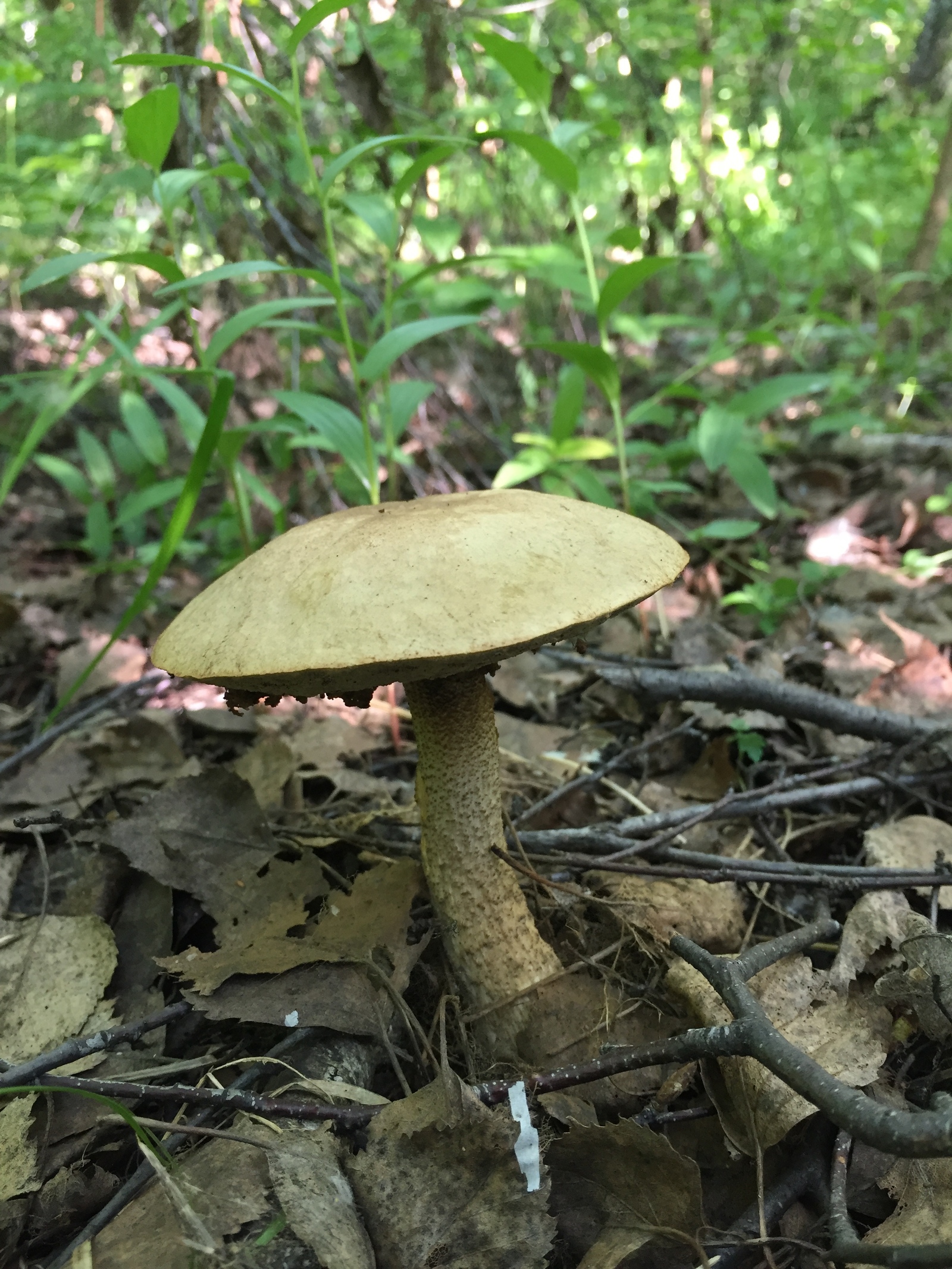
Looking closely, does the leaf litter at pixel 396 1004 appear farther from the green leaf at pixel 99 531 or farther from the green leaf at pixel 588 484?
the green leaf at pixel 99 531

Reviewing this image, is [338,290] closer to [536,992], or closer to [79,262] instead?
[79,262]

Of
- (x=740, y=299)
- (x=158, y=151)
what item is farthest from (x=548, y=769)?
(x=740, y=299)

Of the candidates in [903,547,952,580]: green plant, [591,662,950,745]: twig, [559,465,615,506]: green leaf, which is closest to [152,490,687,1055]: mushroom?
[591,662,950,745]: twig

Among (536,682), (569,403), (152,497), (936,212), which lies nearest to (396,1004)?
(536,682)

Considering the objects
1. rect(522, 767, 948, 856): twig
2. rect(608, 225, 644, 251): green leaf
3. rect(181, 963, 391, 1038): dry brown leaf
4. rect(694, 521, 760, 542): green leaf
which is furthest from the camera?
rect(694, 521, 760, 542): green leaf

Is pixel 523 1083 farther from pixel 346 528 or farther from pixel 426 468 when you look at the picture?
pixel 426 468

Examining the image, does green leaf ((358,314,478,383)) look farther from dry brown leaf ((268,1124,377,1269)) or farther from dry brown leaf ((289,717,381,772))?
→ dry brown leaf ((268,1124,377,1269))

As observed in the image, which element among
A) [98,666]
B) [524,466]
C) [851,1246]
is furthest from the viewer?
[98,666]
